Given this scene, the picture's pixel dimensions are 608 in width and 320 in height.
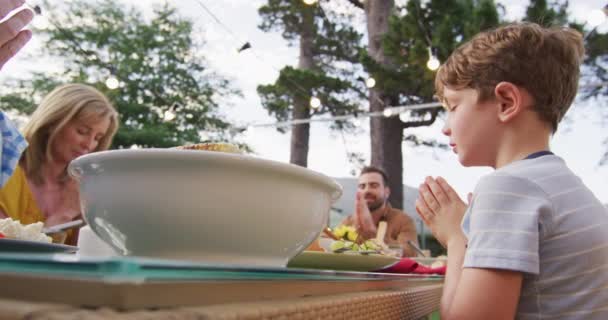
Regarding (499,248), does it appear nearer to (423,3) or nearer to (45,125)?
(45,125)

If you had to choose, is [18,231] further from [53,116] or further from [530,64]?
[53,116]

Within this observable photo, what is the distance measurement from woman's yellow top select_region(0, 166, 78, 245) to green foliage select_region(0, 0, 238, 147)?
8.47 meters

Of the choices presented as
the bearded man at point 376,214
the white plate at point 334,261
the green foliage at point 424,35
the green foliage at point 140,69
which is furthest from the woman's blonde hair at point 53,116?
the green foliage at point 140,69

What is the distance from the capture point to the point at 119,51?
1095 centimetres

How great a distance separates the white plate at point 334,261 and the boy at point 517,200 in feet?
0.35

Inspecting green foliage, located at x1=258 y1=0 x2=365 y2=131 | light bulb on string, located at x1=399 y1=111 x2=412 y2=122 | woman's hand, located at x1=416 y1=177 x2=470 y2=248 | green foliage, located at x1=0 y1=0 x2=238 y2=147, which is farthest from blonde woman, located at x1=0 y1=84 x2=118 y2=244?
green foliage, located at x1=0 y1=0 x2=238 y2=147

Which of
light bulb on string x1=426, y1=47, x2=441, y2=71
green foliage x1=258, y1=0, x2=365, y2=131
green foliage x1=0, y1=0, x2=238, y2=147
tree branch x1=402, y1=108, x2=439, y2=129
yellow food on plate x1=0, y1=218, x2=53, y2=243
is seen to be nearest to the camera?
Answer: yellow food on plate x1=0, y1=218, x2=53, y2=243

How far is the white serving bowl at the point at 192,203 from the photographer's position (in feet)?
0.86

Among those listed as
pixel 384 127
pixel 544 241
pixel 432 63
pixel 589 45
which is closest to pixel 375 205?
pixel 432 63

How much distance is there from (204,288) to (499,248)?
41 cm

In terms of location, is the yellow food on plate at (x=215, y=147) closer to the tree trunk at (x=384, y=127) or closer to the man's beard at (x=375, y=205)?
the man's beard at (x=375, y=205)

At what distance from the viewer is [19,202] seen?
141 centimetres

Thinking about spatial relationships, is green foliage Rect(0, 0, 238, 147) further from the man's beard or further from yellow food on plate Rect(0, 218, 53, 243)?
yellow food on plate Rect(0, 218, 53, 243)

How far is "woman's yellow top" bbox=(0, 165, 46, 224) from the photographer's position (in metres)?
1.34
